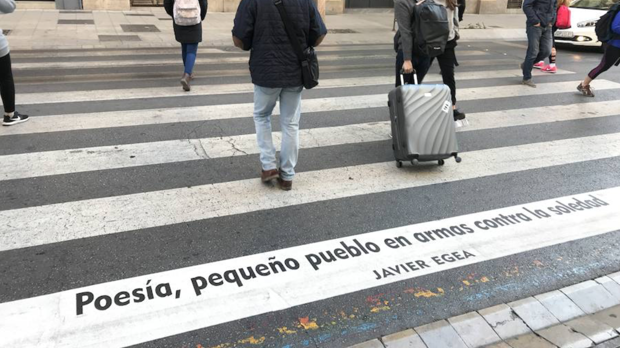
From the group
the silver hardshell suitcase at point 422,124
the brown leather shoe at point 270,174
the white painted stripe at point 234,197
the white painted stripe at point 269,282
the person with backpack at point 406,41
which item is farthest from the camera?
the person with backpack at point 406,41

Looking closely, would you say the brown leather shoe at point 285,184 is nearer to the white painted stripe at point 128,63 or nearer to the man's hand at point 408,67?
the man's hand at point 408,67

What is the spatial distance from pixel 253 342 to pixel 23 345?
4.12ft

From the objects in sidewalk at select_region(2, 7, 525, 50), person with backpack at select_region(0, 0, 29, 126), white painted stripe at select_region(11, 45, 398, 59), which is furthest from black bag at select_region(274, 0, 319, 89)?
sidewalk at select_region(2, 7, 525, 50)

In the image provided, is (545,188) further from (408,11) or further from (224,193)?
(224,193)

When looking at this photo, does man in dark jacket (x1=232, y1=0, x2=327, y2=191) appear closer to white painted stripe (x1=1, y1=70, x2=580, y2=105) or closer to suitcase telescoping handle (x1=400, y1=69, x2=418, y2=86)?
suitcase telescoping handle (x1=400, y1=69, x2=418, y2=86)

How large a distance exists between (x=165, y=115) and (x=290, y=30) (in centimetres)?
313

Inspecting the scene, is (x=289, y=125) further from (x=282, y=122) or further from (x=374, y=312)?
(x=374, y=312)

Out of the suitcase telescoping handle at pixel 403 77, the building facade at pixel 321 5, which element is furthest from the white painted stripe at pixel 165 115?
the building facade at pixel 321 5

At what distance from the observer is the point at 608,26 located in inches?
297

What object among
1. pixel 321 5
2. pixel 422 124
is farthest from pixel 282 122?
pixel 321 5

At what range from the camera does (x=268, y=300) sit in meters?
3.21

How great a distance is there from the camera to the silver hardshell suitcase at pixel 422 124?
16.7 feet

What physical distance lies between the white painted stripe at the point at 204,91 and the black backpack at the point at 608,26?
4.15ft

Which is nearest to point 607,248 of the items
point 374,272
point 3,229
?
point 374,272
